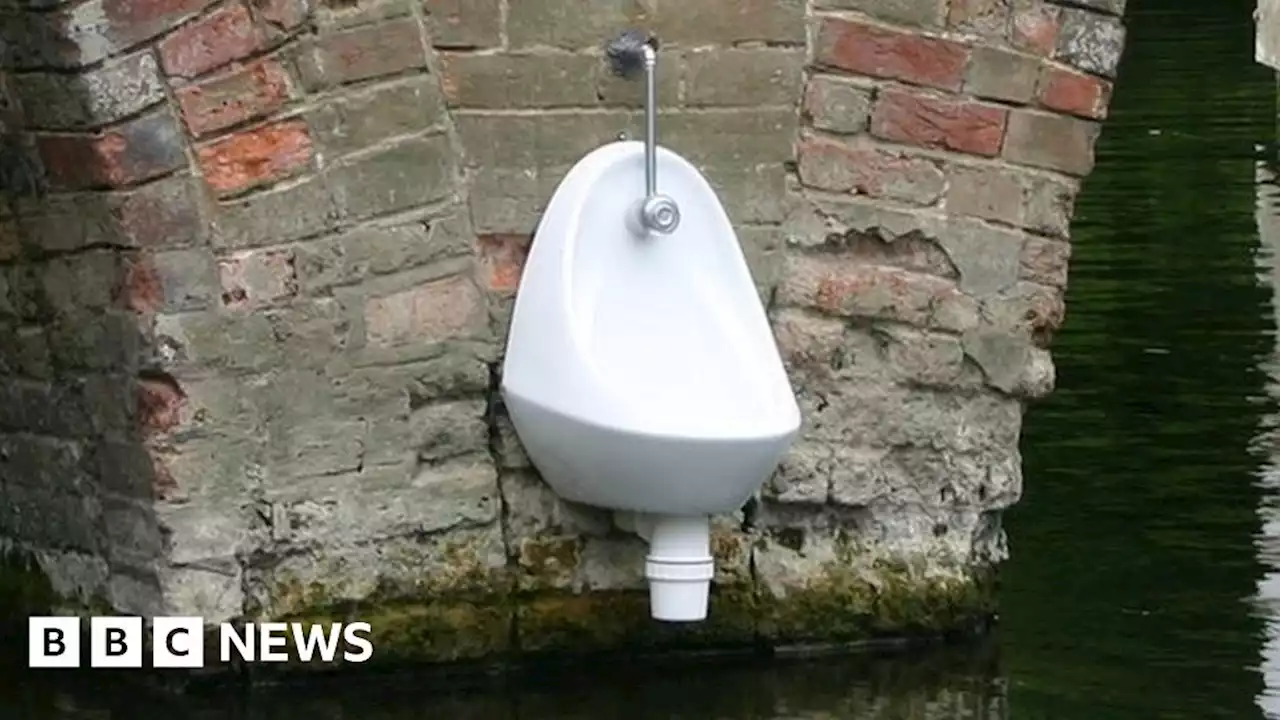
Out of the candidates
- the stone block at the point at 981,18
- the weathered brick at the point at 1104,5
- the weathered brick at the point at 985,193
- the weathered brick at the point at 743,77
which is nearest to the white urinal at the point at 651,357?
the weathered brick at the point at 743,77

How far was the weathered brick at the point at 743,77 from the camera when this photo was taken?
5844 millimetres

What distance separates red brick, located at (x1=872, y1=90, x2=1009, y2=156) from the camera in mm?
5957

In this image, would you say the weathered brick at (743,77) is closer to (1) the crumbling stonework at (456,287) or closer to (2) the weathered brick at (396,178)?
(1) the crumbling stonework at (456,287)

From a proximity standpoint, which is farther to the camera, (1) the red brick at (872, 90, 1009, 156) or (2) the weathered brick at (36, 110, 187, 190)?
(1) the red brick at (872, 90, 1009, 156)

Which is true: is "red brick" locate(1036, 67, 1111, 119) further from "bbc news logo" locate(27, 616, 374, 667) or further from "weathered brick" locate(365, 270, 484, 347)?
"bbc news logo" locate(27, 616, 374, 667)

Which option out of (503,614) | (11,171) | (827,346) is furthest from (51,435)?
(827,346)

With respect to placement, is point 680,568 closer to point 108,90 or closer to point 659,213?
point 659,213

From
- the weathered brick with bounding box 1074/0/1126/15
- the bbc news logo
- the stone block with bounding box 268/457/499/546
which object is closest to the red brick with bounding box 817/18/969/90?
the weathered brick with bounding box 1074/0/1126/15

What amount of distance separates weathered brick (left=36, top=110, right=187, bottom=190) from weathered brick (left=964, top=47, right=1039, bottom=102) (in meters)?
1.47

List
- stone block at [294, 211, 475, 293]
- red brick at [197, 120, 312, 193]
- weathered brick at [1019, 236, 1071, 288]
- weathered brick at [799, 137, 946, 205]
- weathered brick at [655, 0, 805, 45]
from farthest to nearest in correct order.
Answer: weathered brick at [1019, 236, 1071, 288]
weathered brick at [799, 137, 946, 205]
weathered brick at [655, 0, 805, 45]
stone block at [294, 211, 475, 293]
red brick at [197, 120, 312, 193]

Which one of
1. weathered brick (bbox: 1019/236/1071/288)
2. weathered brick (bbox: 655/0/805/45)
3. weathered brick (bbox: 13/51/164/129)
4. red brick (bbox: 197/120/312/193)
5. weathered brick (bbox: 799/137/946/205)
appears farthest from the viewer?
weathered brick (bbox: 1019/236/1071/288)

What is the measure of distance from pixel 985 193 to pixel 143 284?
157 cm

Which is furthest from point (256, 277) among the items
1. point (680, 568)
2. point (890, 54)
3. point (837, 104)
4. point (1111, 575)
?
point (1111, 575)

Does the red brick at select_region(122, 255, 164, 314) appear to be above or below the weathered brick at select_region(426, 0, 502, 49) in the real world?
below
